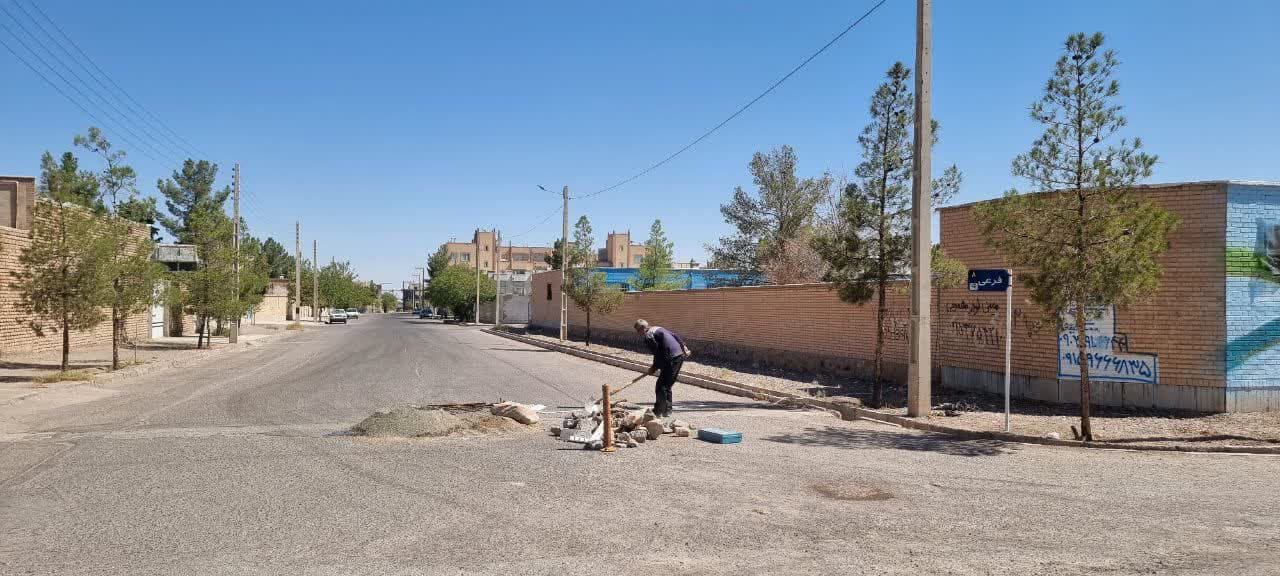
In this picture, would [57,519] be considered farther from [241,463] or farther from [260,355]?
[260,355]

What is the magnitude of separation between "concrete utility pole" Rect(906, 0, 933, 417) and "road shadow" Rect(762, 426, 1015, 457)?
1685 mm

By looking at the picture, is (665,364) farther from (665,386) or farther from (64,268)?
(64,268)

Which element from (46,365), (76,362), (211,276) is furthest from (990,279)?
(211,276)

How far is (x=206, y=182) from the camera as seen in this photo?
7412 cm

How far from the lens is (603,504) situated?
7184 millimetres

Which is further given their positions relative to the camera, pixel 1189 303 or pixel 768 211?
pixel 768 211

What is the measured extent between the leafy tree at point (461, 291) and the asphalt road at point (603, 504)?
6716 cm

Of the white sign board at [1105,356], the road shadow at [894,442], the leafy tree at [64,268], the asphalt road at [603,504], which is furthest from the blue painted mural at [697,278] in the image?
the asphalt road at [603,504]

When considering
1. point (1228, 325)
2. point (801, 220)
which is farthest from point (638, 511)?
point (801, 220)

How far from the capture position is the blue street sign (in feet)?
38.5

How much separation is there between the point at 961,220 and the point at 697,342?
554 inches

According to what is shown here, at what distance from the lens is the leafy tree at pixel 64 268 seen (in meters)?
18.0

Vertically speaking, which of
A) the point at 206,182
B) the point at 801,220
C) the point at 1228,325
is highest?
the point at 206,182

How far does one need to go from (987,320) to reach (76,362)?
22455 millimetres
